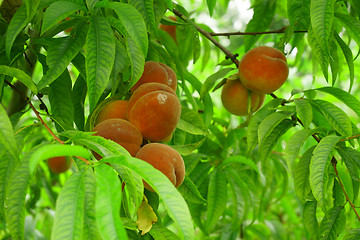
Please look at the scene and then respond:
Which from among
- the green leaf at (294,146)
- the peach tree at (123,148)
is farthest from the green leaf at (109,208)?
the green leaf at (294,146)

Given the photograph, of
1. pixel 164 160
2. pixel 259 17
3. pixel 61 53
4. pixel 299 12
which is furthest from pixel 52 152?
pixel 259 17

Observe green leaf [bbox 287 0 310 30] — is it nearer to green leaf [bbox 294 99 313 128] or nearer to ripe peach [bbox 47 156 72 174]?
green leaf [bbox 294 99 313 128]

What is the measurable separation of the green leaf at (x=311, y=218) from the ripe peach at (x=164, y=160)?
372 mm

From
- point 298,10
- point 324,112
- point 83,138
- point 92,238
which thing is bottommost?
point 92,238

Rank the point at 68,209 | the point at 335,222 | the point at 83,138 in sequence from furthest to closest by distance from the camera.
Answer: the point at 335,222, the point at 83,138, the point at 68,209

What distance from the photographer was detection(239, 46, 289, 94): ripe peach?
3.86ft

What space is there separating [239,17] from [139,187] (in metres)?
7.21

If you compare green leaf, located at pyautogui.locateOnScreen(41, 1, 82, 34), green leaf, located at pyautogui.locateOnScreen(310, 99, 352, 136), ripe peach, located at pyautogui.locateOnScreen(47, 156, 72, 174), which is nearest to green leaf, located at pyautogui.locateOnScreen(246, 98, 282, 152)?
green leaf, located at pyautogui.locateOnScreen(310, 99, 352, 136)

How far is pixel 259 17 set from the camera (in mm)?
1408

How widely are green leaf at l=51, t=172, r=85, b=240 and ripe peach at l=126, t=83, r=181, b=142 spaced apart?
274 millimetres

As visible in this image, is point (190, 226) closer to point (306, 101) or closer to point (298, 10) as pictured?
point (306, 101)

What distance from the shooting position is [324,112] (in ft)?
3.43

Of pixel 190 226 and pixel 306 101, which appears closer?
pixel 190 226

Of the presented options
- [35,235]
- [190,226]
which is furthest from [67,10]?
[35,235]
